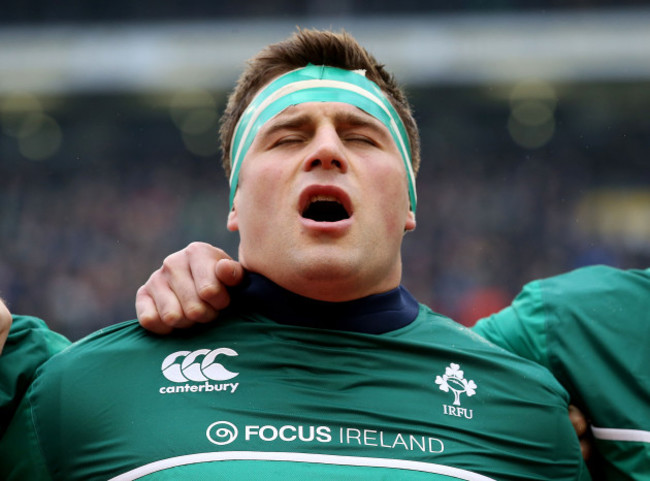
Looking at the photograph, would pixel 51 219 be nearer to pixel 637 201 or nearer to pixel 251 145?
pixel 637 201

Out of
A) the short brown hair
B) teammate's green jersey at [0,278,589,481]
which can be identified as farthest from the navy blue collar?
the short brown hair

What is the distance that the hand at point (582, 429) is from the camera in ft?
7.19

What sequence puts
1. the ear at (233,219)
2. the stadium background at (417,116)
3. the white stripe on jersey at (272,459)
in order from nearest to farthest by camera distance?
1. the white stripe on jersey at (272,459)
2. the ear at (233,219)
3. the stadium background at (417,116)

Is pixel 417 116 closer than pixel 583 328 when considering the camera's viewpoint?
No

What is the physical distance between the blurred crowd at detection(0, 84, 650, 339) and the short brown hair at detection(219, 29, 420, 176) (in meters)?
10.1

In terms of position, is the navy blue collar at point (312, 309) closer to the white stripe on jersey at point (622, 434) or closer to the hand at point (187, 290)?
the hand at point (187, 290)

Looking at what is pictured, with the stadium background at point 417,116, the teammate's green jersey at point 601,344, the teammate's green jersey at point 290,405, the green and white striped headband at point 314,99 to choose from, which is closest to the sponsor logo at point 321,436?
the teammate's green jersey at point 290,405

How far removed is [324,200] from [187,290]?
1.46 ft

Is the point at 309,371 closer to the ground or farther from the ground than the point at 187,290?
closer to the ground

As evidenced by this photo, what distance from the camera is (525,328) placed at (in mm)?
2350

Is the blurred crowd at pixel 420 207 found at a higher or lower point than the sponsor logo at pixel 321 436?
lower

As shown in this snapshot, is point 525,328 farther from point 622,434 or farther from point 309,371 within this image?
point 309,371

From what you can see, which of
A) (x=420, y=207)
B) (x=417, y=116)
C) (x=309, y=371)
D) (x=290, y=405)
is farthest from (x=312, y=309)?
(x=417, y=116)

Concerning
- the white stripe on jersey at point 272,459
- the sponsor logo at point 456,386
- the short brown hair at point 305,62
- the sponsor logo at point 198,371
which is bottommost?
the white stripe on jersey at point 272,459
